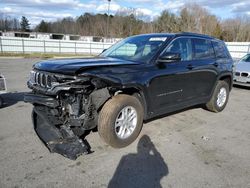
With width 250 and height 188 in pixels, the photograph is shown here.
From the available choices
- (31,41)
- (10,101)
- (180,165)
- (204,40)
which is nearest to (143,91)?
(180,165)

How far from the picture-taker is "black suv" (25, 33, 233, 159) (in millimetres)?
3566

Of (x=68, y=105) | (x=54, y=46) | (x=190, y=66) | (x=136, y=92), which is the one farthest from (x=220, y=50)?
(x=54, y=46)

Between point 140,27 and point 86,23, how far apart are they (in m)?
25.5

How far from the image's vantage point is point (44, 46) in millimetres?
30328

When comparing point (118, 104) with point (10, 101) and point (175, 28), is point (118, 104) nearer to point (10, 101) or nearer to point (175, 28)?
point (10, 101)

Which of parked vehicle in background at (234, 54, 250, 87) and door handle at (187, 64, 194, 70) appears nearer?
door handle at (187, 64, 194, 70)

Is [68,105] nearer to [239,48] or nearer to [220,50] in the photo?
[220,50]

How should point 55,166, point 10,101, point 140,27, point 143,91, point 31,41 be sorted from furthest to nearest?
point 140,27, point 31,41, point 10,101, point 143,91, point 55,166

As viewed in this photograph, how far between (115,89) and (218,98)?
11.3 feet

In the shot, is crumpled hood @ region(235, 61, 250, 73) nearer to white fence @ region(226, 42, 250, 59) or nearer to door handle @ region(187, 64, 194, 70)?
door handle @ region(187, 64, 194, 70)

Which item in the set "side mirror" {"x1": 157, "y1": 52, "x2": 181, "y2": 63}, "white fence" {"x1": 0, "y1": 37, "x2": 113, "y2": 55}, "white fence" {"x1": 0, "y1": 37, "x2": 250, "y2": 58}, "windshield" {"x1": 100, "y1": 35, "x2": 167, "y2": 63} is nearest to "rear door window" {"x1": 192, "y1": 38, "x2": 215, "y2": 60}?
"windshield" {"x1": 100, "y1": 35, "x2": 167, "y2": 63}

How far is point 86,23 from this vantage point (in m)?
84.8

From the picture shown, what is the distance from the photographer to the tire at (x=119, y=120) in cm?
370

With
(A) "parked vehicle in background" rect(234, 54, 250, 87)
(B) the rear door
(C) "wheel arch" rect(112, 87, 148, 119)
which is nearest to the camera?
(C) "wheel arch" rect(112, 87, 148, 119)
